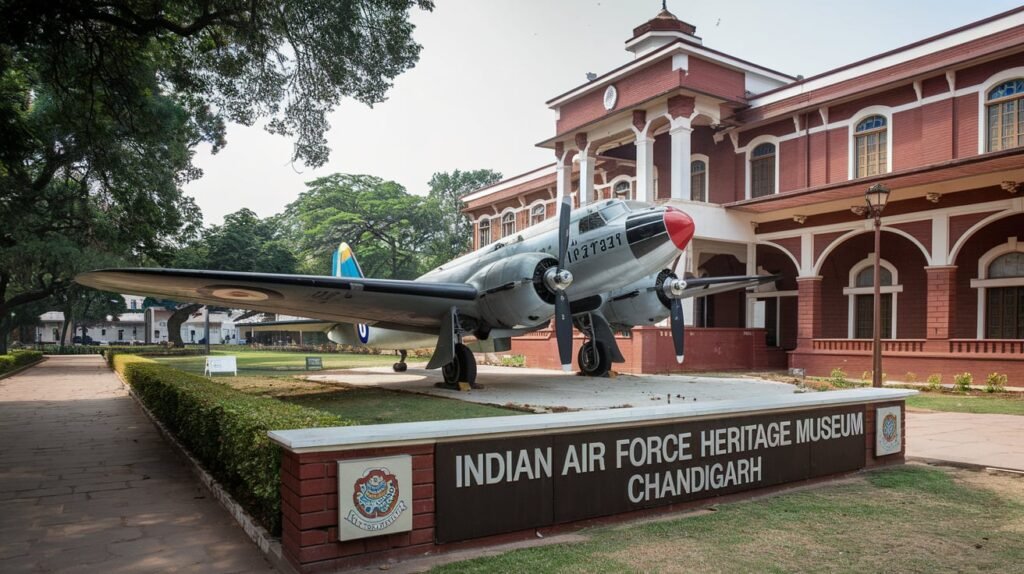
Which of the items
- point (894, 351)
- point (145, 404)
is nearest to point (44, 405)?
point (145, 404)

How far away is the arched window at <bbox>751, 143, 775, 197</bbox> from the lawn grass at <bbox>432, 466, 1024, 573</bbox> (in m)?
20.5

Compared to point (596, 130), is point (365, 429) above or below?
below

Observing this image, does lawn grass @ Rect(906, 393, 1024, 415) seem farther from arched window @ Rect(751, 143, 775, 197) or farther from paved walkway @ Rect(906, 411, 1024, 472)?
arched window @ Rect(751, 143, 775, 197)

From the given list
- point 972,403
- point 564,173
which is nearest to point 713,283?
point 972,403

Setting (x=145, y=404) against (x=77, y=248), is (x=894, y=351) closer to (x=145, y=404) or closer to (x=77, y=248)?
(x=145, y=404)

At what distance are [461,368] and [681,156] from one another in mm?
13448

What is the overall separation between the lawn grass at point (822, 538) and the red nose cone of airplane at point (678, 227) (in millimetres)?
7987

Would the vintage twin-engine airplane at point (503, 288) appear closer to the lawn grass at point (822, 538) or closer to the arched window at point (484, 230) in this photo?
the lawn grass at point (822, 538)

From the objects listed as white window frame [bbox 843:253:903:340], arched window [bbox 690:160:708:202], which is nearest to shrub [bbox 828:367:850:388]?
white window frame [bbox 843:253:903:340]

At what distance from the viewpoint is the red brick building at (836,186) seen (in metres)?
19.9

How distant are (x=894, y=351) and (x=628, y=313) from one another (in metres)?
9.59

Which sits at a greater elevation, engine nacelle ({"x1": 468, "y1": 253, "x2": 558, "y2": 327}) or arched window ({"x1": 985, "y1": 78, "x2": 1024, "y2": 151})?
arched window ({"x1": 985, "y1": 78, "x2": 1024, "y2": 151})

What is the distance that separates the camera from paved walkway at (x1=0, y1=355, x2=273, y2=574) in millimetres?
5105

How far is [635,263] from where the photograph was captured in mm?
14836
